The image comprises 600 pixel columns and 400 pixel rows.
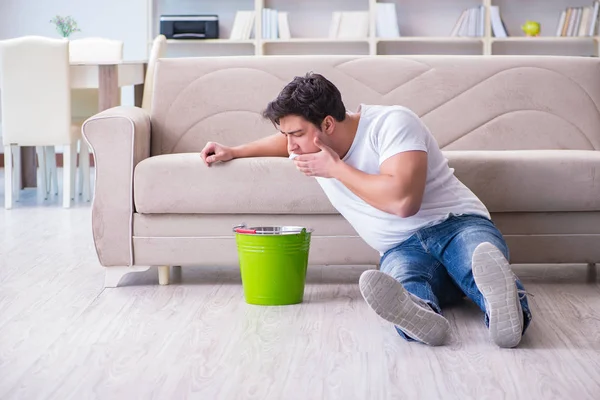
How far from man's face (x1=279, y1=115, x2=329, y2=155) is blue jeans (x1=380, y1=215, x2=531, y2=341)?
36cm

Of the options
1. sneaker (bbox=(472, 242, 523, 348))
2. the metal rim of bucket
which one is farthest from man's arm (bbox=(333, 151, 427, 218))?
the metal rim of bucket

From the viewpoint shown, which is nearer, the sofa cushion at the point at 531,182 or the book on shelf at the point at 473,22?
the sofa cushion at the point at 531,182

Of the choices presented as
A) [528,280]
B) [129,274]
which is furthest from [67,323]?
[528,280]

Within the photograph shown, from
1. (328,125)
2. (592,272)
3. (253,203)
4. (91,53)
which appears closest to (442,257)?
(328,125)

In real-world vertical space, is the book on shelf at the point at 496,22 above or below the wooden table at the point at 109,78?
above

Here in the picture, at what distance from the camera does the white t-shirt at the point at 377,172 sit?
7.46 feet

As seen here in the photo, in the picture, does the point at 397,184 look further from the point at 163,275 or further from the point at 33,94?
the point at 33,94

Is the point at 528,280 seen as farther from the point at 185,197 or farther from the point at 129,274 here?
the point at 129,274

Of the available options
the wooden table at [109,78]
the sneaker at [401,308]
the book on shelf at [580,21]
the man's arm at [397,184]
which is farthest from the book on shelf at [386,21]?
the sneaker at [401,308]

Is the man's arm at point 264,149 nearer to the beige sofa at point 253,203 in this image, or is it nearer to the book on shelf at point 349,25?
the beige sofa at point 253,203

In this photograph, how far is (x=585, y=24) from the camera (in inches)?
257

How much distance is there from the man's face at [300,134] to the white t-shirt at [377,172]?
4.4 inches

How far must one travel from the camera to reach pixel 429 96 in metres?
3.31

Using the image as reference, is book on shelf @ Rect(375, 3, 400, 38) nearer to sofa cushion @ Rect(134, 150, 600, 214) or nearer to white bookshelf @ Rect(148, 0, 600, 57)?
white bookshelf @ Rect(148, 0, 600, 57)
